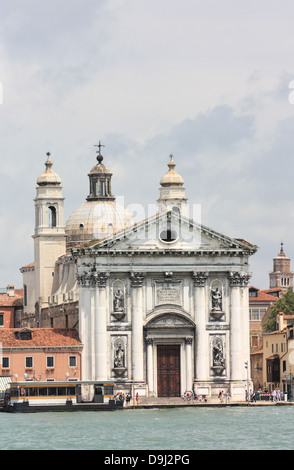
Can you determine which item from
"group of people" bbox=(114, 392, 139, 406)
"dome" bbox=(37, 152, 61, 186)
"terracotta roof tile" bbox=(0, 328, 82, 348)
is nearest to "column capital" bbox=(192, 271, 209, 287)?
"group of people" bbox=(114, 392, 139, 406)

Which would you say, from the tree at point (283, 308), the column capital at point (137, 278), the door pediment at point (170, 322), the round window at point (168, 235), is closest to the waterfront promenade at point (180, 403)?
the door pediment at point (170, 322)

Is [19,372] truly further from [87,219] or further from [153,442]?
[153,442]

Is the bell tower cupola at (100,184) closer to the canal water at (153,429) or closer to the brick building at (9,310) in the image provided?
the brick building at (9,310)

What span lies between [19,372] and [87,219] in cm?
2093

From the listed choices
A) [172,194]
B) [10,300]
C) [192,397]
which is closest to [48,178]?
[172,194]

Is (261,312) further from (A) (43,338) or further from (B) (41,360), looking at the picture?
(B) (41,360)

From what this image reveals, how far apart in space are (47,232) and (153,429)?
36.5 meters

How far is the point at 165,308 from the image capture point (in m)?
98.9

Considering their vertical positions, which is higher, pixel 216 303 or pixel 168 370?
pixel 216 303

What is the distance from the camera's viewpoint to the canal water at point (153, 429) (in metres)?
68.7

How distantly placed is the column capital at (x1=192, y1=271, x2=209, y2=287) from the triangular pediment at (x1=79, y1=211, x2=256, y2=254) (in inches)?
52.0

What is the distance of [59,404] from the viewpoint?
93188mm
